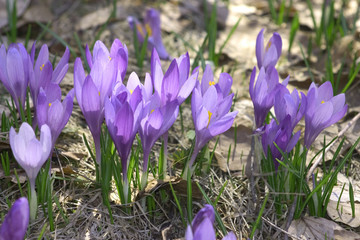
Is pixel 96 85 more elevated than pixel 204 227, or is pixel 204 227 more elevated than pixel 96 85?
pixel 96 85

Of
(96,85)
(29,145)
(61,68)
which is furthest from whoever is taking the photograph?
(61,68)

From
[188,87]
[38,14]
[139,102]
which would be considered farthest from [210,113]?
[38,14]

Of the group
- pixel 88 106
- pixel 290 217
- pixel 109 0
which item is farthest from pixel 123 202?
pixel 109 0

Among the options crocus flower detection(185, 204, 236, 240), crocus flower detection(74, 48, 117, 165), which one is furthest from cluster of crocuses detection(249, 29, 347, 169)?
crocus flower detection(74, 48, 117, 165)

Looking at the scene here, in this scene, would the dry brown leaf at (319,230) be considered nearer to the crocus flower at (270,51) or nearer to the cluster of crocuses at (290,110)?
the cluster of crocuses at (290,110)

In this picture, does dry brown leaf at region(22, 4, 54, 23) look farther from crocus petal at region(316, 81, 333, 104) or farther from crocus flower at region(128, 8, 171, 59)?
crocus petal at region(316, 81, 333, 104)

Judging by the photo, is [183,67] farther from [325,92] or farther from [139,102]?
[325,92]

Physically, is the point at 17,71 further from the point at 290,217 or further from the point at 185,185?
the point at 290,217

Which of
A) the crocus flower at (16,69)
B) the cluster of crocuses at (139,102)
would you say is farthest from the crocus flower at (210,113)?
the crocus flower at (16,69)
